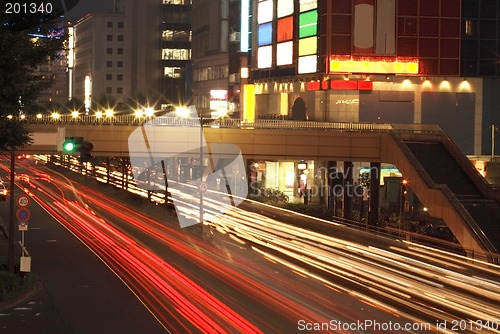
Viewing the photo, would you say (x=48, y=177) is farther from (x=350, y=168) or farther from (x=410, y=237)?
(x=410, y=237)

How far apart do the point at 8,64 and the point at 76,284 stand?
7.84 meters

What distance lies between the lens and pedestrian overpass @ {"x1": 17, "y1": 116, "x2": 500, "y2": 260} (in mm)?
46406

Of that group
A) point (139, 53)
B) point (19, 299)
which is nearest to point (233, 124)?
point (19, 299)

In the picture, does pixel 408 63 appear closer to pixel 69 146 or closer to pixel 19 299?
Result: pixel 69 146

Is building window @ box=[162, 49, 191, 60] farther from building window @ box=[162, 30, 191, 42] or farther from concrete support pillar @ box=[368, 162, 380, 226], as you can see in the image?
concrete support pillar @ box=[368, 162, 380, 226]

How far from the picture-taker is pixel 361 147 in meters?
55.8

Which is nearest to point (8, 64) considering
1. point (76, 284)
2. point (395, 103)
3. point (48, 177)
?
point (76, 284)

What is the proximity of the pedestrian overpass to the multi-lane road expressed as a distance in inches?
221

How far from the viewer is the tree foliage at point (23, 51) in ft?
91.7

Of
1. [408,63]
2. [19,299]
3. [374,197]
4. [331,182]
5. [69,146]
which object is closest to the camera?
[19,299]

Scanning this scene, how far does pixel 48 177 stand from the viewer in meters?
98.8
